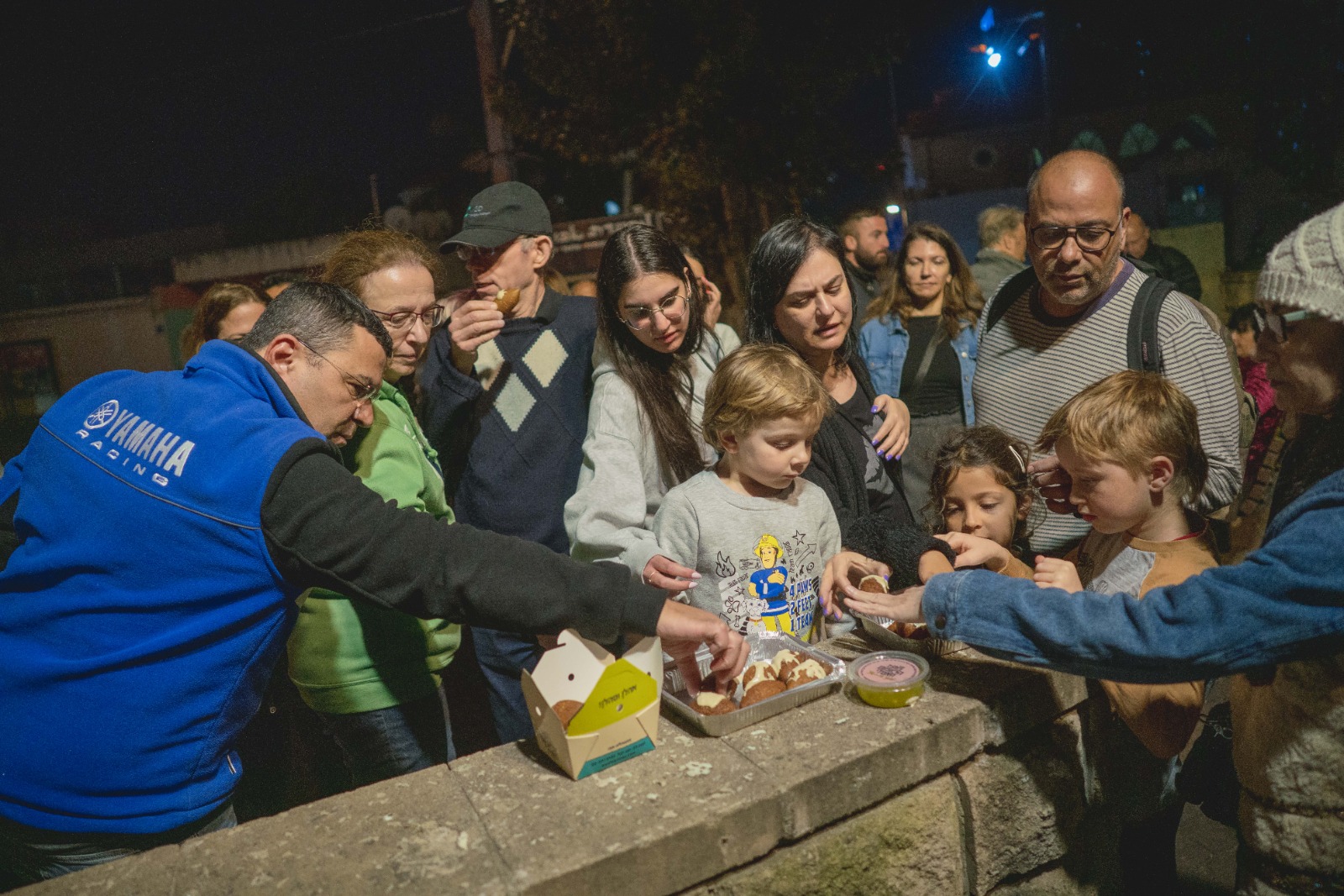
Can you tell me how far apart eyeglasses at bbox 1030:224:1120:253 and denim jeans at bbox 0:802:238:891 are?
292 centimetres

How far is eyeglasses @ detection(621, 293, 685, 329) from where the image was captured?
2730 mm

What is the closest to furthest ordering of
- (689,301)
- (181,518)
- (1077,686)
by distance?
(181,518) < (1077,686) < (689,301)

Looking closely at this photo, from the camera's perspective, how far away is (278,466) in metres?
1.65

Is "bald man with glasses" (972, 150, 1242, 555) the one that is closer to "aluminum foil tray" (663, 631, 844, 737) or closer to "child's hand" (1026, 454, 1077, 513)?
"child's hand" (1026, 454, 1077, 513)

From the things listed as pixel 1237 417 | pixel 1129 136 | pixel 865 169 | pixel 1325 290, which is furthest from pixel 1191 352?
pixel 1129 136

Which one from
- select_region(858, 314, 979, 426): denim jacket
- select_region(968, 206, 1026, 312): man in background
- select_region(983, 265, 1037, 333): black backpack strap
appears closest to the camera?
select_region(983, 265, 1037, 333): black backpack strap

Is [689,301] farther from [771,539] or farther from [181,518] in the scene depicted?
[181,518]

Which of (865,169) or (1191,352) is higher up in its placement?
(865,169)

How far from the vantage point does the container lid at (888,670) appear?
186cm

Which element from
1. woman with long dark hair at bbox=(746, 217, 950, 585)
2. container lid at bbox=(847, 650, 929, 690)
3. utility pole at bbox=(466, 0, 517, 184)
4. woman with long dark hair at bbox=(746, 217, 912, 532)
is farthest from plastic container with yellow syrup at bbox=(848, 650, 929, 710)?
utility pole at bbox=(466, 0, 517, 184)

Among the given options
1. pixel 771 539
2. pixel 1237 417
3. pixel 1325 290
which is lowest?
pixel 771 539

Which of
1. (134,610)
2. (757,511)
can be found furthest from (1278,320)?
(134,610)

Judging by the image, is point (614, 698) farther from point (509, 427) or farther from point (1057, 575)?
point (509, 427)

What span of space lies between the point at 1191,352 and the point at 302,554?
2665 mm
